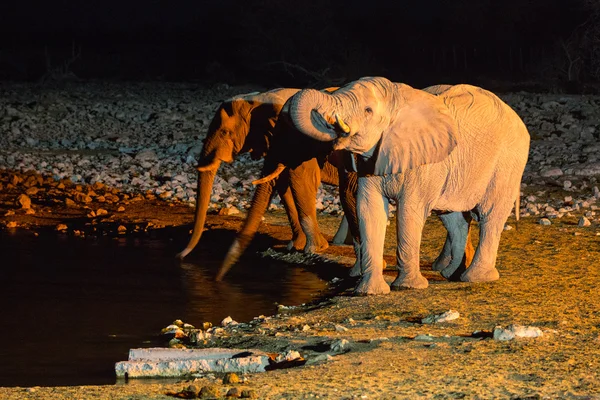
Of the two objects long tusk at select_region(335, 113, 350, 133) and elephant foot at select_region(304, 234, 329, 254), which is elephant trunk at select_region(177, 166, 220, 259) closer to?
elephant foot at select_region(304, 234, 329, 254)

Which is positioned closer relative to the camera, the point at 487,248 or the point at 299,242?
the point at 487,248

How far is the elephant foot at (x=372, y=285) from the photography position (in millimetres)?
8430

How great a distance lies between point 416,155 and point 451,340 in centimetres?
199

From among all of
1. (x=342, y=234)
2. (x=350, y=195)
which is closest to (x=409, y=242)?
(x=350, y=195)

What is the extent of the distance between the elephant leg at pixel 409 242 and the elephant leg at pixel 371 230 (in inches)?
5.3

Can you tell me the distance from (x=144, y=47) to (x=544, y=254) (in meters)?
35.9

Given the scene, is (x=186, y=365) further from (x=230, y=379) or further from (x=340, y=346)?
(x=340, y=346)

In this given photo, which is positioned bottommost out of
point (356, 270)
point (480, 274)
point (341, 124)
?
point (356, 270)

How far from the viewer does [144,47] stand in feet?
147

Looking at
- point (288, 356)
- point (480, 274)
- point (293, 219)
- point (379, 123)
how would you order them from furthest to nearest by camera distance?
point (293, 219) < point (480, 274) < point (379, 123) < point (288, 356)

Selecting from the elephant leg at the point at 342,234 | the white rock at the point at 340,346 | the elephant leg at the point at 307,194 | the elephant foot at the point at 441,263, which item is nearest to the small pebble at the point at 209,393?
the white rock at the point at 340,346

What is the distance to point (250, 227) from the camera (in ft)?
32.8

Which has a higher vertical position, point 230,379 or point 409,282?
point 230,379

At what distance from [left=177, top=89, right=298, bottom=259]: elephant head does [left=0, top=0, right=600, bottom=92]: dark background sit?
16741 millimetres
